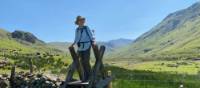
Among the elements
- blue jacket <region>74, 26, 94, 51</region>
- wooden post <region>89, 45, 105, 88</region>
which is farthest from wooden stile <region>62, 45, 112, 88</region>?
blue jacket <region>74, 26, 94, 51</region>

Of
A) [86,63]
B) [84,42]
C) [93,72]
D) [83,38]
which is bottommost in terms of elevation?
[93,72]

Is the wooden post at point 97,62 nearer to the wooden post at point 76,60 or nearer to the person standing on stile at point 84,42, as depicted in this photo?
the person standing on stile at point 84,42

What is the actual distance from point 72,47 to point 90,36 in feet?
2.82

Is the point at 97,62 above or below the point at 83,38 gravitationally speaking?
below

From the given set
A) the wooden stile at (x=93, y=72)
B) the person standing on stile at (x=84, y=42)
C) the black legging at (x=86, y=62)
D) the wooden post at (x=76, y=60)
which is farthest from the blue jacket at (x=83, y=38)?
the wooden post at (x=76, y=60)

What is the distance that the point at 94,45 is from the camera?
57.7ft

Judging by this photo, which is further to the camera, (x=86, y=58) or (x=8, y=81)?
(x=8, y=81)

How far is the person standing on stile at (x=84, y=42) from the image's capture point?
17859 millimetres

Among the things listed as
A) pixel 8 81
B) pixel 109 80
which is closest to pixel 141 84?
pixel 8 81

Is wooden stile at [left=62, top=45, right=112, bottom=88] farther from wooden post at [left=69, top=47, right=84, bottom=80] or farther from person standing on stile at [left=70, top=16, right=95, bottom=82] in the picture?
person standing on stile at [left=70, top=16, right=95, bottom=82]

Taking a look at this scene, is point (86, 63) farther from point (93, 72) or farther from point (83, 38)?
point (83, 38)

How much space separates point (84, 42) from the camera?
17.9 meters

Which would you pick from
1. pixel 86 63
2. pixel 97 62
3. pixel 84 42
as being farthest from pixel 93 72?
pixel 84 42

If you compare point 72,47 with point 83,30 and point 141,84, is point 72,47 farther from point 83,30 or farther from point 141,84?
point 141,84
